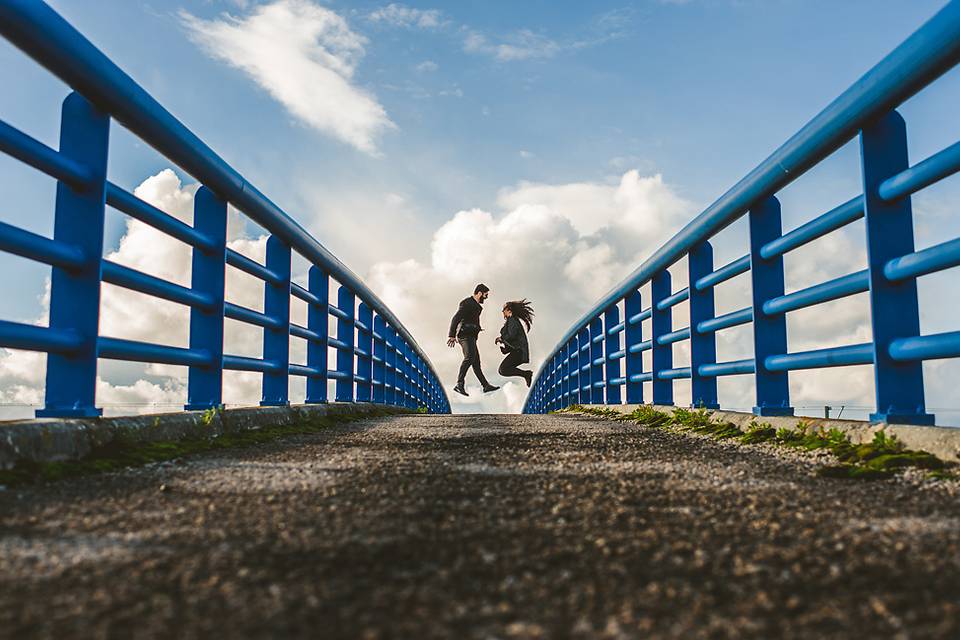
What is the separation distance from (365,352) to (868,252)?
6343 mm

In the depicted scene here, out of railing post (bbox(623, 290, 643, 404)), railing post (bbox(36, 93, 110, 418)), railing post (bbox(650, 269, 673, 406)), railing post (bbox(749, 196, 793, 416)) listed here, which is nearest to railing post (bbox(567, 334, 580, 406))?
railing post (bbox(623, 290, 643, 404))

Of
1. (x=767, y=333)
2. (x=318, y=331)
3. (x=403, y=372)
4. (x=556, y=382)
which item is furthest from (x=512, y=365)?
(x=767, y=333)

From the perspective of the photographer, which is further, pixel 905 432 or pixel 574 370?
pixel 574 370

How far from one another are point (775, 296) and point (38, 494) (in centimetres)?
349

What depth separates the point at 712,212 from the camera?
473 cm

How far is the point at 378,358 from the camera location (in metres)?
9.67

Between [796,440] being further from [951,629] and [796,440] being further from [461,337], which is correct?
[461,337]

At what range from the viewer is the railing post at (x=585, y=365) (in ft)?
32.3

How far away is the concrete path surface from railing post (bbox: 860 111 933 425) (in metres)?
0.87

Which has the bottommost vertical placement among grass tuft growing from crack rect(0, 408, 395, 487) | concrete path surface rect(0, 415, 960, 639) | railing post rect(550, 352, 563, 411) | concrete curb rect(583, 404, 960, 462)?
concrete path surface rect(0, 415, 960, 639)

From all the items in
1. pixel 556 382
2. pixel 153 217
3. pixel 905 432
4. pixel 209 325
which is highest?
pixel 153 217

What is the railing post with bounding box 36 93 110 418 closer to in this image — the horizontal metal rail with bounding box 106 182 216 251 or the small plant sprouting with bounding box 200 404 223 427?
the horizontal metal rail with bounding box 106 182 216 251

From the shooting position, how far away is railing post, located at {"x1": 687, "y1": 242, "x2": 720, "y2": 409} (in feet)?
16.1

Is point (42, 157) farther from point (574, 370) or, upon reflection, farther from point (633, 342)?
point (574, 370)
